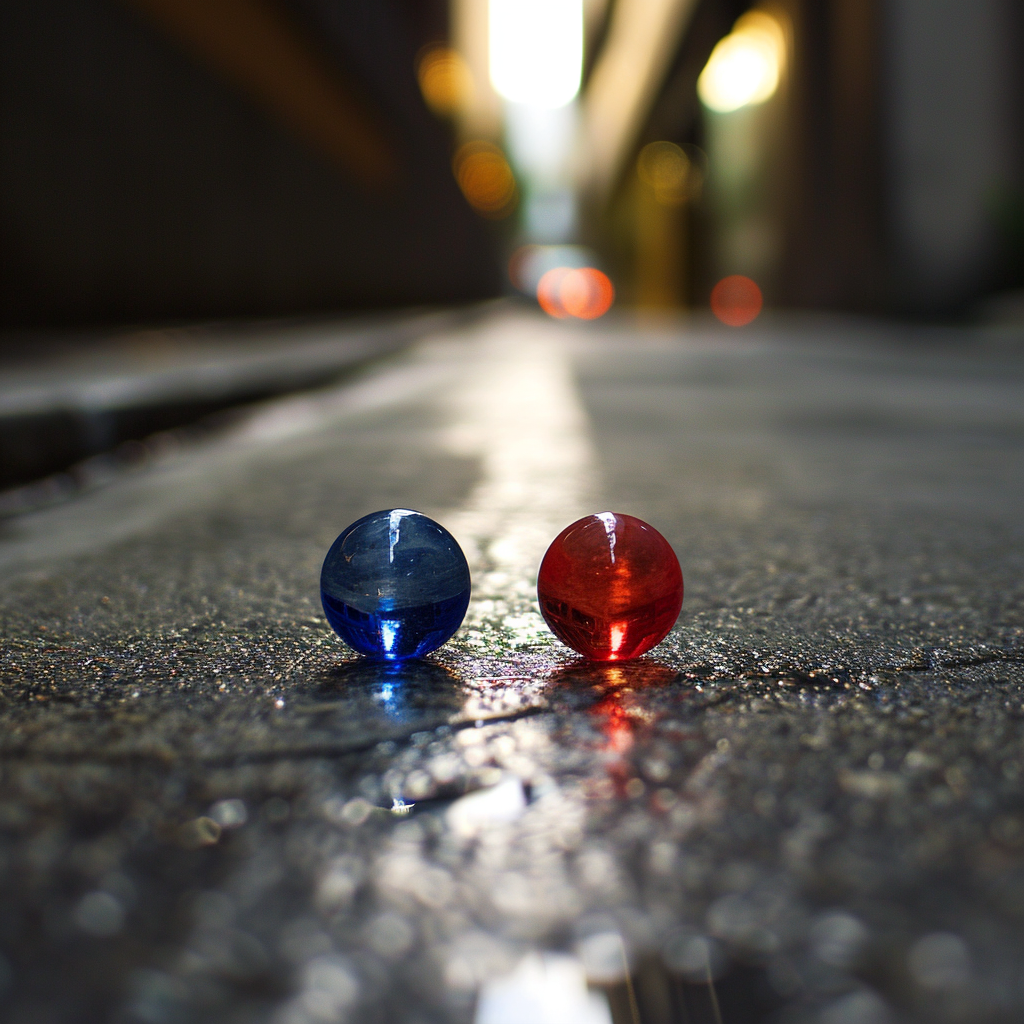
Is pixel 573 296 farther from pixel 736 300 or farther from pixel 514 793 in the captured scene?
pixel 514 793

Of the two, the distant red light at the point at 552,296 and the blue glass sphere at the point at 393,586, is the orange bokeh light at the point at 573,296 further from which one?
the blue glass sphere at the point at 393,586

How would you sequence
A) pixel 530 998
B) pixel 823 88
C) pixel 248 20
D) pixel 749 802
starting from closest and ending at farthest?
1. pixel 530 998
2. pixel 749 802
3. pixel 248 20
4. pixel 823 88

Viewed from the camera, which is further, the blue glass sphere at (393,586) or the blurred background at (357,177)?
the blurred background at (357,177)

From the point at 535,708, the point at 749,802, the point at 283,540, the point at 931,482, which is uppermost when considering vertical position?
the point at 931,482

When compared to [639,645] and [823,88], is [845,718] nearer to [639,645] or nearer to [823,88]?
[639,645]

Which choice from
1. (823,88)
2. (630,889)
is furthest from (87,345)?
(823,88)

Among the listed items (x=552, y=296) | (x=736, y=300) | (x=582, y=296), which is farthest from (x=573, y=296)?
(x=736, y=300)

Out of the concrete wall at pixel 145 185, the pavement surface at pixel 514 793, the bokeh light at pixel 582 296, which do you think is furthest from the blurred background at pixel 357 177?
the bokeh light at pixel 582 296

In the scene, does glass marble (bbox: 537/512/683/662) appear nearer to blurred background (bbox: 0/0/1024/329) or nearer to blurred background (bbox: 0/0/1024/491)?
blurred background (bbox: 0/0/1024/491)
